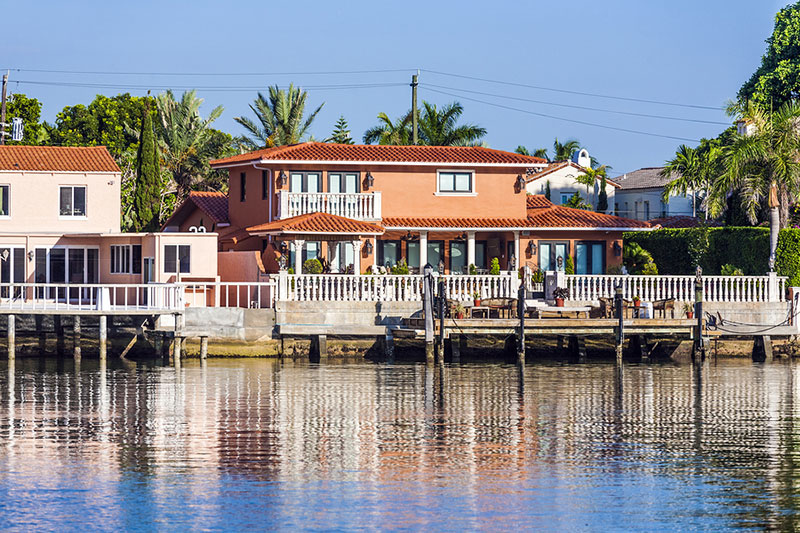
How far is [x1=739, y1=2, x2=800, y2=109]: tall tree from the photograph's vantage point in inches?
2712

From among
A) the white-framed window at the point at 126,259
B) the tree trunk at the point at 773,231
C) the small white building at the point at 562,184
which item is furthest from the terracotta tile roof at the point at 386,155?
the small white building at the point at 562,184

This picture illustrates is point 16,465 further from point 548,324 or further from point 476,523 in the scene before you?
point 548,324

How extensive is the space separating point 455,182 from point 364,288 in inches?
428

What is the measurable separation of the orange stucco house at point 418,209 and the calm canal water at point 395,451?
1255 cm

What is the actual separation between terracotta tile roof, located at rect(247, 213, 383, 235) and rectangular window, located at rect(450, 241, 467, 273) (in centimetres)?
577

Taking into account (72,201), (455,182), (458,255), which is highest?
(455,182)

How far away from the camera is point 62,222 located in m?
50.6

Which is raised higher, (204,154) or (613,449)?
(204,154)

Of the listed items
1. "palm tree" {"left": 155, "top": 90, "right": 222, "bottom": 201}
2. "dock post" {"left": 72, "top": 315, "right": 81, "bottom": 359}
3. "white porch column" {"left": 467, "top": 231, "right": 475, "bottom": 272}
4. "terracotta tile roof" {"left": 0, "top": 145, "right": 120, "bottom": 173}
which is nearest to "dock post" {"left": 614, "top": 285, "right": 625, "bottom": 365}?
"white porch column" {"left": 467, "top": 231, "right": 475, "bottom": 272}

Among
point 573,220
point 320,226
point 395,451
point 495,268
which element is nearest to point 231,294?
point 320,226

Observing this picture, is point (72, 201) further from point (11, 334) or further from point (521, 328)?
point (521, 328)

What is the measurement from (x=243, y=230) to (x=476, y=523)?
34.7m

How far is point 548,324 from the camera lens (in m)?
42.3

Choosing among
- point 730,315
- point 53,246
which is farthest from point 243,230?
point 730,315
